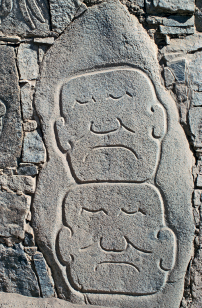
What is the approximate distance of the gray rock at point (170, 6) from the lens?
5.51ft

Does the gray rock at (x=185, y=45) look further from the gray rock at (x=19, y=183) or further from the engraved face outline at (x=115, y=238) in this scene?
the gray rock at (x=19, y=183)

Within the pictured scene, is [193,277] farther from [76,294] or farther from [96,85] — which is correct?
[96,85]

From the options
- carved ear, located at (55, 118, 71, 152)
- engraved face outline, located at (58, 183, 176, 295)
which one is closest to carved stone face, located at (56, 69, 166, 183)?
carved ear, located at (55, 118, 71, 152)

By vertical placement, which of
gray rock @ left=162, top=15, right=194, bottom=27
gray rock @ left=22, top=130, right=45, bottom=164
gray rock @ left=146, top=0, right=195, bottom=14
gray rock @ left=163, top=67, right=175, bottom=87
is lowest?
gray rock @ left=22, top=130, right=45, bottom=164

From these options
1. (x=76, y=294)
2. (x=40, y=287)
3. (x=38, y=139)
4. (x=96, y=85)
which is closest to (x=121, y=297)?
(x=76, y=294)

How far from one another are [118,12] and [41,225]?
1.49 m

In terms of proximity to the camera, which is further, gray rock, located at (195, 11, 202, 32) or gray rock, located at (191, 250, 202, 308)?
gray rock, located at (195, 11, 202, 32)

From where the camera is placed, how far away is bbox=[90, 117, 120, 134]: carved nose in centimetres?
166

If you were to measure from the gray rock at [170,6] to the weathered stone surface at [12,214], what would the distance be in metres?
1.51

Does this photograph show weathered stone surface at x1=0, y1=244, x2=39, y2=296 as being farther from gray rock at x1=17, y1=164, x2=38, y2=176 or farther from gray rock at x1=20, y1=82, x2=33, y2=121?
gray rock at x1=20, y1=82, x2=33, y2=121

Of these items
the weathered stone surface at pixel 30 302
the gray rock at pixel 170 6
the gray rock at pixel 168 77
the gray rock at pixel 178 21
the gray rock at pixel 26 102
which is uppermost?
the gray rock at pixel 170 6

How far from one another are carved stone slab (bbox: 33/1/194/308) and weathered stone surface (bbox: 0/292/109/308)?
69 mm

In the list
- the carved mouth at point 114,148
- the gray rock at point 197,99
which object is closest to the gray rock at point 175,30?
the gray rock at point 197,99

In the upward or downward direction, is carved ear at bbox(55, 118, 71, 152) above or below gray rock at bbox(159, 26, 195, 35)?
below
